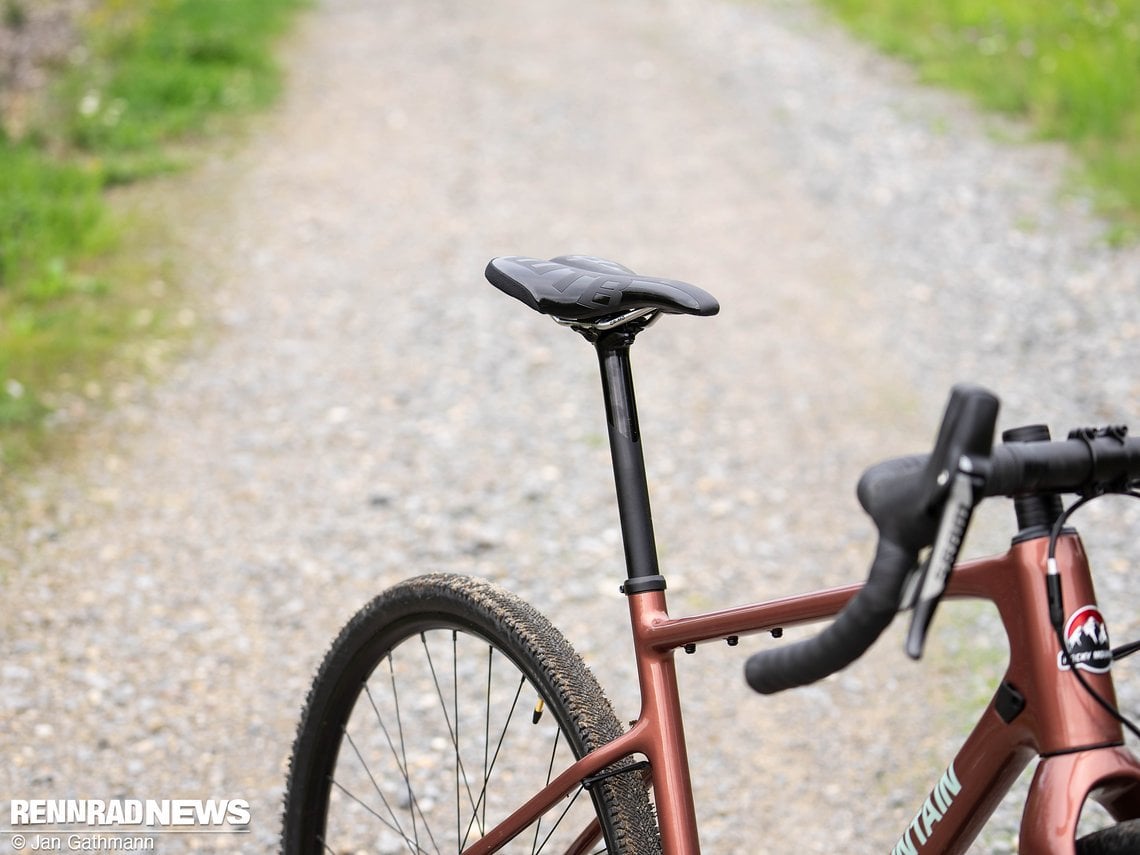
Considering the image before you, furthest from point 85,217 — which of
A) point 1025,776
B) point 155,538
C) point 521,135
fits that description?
point 1025,776

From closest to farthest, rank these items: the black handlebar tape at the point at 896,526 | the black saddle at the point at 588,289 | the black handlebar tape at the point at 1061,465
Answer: the black handlebar tape at the point at 896,526
the black handlebar tape at the point at 1061,465
the black saddle at the point at 588,289

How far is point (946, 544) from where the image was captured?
1091mm

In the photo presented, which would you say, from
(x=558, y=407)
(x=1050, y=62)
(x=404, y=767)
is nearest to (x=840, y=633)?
(x=404, y=767)

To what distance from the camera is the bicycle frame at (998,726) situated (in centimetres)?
128

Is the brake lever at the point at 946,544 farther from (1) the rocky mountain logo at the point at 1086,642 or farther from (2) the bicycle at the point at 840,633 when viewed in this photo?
(1) the rocky mountain logo at the point at 1086,642

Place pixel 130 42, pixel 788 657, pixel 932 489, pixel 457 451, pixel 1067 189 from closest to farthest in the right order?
pixel 932 489, pixel 788 657, pixel 457 451, pixel 1067 189, pixel 130 42

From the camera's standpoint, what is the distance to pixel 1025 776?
329 cm

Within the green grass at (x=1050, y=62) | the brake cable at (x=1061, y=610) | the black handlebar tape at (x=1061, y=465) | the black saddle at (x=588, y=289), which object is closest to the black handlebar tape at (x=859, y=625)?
the black handlebar tape at (x=1061, y=465)

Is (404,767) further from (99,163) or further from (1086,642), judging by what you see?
(99,163)

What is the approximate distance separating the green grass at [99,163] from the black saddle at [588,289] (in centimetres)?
368

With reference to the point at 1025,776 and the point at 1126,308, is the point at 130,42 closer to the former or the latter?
the point at 1126,308

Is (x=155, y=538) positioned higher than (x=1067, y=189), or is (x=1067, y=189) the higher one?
(x=1067, y=189)

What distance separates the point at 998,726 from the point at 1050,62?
26.8ft

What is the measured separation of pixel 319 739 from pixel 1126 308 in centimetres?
517
